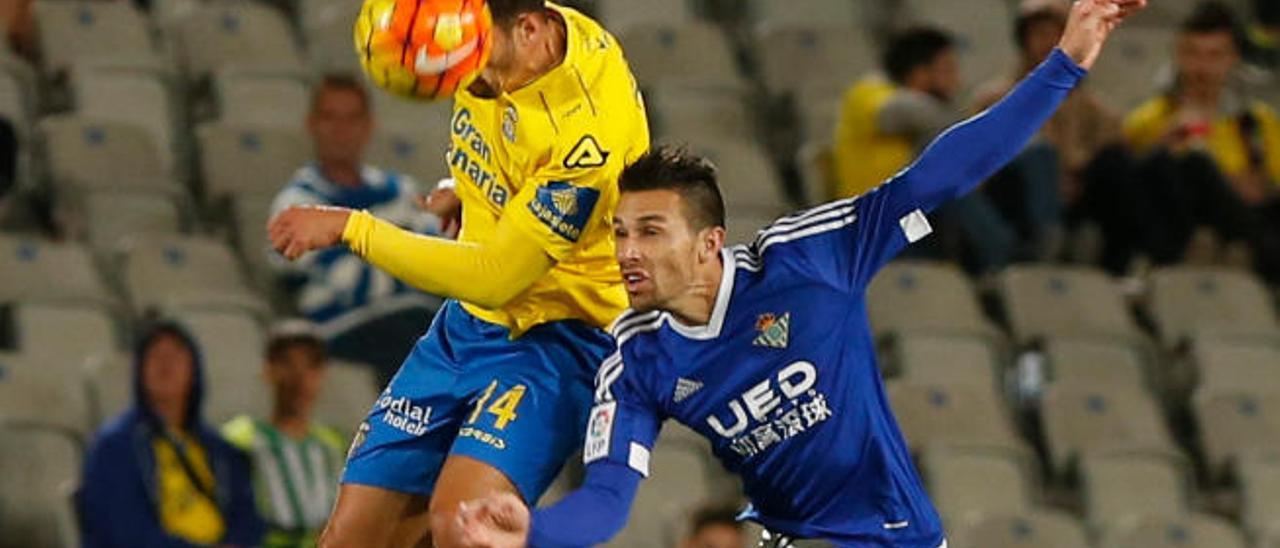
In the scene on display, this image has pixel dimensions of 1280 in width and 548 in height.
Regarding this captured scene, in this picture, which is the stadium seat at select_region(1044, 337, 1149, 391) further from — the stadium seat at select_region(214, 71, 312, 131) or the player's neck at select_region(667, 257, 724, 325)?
the player's neck at select_region(667, 257, 724, 325)

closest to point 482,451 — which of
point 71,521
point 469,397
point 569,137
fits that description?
point 469,397

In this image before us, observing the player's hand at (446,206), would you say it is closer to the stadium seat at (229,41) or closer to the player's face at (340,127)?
the player's face at (340,127)

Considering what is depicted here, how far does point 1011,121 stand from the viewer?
679 centimetres

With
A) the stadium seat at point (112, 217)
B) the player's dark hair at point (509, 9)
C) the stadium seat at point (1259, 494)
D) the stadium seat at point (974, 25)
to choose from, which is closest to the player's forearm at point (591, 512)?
the player's dark hair at point (509, 9)

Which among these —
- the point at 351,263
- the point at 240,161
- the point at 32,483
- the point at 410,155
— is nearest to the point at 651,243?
the point at 32,483

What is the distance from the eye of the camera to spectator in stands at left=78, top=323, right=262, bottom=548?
31.3 ft

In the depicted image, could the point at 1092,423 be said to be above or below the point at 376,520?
below

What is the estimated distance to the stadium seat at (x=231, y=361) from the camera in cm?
1048

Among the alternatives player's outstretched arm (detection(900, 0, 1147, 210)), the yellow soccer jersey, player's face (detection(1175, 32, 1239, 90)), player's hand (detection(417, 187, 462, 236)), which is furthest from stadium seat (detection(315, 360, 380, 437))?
player's outstretched arm (detection(900, 0, 1147, 210))

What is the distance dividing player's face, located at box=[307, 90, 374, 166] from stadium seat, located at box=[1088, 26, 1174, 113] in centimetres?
369

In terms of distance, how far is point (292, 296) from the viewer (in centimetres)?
1110

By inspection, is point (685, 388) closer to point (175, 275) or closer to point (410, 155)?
point (175, 275)

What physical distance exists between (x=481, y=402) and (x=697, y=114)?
17.1 ft

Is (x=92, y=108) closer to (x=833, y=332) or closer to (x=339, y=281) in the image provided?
(x=339, y=281)
